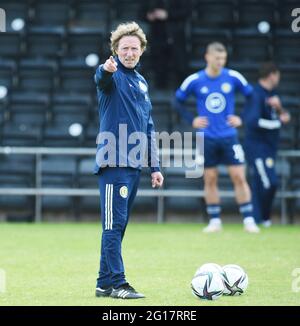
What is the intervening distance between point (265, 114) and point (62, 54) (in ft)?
14.4

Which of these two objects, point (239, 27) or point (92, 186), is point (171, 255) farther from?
point (239, 27)

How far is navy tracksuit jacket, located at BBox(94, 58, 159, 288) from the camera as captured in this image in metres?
8.41

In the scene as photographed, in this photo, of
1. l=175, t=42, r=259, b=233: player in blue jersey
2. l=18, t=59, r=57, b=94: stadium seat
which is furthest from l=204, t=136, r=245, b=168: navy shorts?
l=18, t=59, r=57, b=94: stadium seat

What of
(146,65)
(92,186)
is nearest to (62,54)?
(146,65)

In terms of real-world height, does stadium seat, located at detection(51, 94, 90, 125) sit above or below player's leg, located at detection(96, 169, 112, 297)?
above

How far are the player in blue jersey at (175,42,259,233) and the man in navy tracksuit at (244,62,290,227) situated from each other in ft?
4.32

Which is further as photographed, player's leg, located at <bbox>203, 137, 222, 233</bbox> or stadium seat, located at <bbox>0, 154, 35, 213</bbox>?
stadium seat, located at <bbox>0, 154, 35, 213</bbox>

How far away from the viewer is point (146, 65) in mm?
18891

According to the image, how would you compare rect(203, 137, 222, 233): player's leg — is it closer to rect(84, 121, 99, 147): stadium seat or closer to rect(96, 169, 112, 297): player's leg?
rect(84, 121, 99, 147): stadium seat

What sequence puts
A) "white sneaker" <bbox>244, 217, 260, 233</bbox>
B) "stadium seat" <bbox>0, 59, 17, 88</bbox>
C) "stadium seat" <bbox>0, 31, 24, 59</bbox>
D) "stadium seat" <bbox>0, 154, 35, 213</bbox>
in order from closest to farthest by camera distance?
"white sneaker" <bbox>244, 217, 260, 233</bbox>, "stadium seat" <bbox>0, 154, 35, 213</bbox>, "stadium seat" <bbox>0, 59, 17, 88</bbox>, "stadium seat" <bbox>0, 31, 24, 59</bbox>

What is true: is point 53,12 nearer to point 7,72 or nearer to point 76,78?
point 76,78

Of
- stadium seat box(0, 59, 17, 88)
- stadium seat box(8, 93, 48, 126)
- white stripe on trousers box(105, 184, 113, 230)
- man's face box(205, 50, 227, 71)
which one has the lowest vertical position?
white stripe on trousers box(105, 184, 113, 230)

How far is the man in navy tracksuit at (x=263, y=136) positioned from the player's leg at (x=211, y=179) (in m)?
1.41
